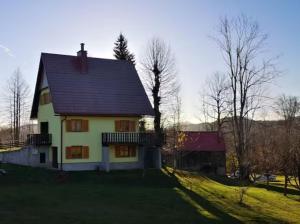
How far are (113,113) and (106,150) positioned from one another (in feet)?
10.1

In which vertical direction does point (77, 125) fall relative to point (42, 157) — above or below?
above

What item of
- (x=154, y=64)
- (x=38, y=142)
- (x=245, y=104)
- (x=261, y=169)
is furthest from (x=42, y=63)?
(x=261, y=169)

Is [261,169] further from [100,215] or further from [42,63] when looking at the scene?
[100,215]

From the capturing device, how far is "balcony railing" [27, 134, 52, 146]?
3569 cm

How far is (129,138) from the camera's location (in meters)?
36.2

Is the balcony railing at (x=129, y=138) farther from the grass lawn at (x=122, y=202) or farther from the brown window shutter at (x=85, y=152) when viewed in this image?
the grass lawn at (x=122, y=202)

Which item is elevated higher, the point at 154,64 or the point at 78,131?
the point at 154,64

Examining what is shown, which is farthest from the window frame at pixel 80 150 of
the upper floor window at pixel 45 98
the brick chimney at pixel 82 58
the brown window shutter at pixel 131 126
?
the brick chimney at pixel 82 58

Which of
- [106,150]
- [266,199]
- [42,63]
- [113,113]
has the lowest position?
[266,199]

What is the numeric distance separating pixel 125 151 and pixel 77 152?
13.7ft

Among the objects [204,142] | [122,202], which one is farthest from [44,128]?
[204,142]

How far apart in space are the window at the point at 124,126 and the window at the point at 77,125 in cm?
271

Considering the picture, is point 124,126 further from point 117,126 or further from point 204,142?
point 204,142

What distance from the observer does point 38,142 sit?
35688 millimetres
